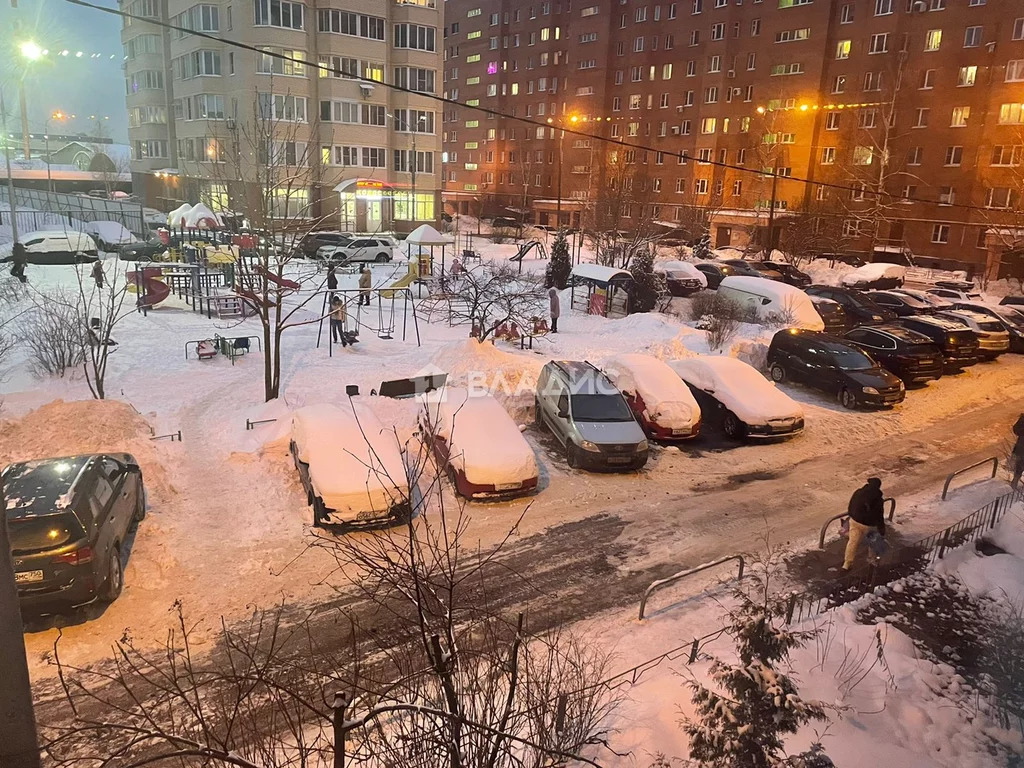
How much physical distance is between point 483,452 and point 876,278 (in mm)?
29982

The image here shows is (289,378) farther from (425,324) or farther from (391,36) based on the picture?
(391,36)

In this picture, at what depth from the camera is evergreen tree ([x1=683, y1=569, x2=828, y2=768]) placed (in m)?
5.33

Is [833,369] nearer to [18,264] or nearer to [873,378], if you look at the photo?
[873,378]

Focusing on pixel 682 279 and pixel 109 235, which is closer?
pixel 682 279

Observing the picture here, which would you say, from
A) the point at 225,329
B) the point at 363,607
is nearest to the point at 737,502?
the point at 363,607

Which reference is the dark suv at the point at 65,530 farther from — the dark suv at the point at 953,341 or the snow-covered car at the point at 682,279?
the snow-covered car at the point at 682,279

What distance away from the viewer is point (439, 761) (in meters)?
4.16

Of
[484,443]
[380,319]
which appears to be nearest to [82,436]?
[484,443]

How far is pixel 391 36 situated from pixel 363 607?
152 feet

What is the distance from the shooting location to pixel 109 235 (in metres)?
37.0

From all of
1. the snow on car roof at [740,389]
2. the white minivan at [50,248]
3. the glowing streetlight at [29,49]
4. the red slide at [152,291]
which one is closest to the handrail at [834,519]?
the snow on car roof at [740,389]

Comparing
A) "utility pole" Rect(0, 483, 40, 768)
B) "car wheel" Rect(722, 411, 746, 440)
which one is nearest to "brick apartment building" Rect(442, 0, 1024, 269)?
"car wheel" Rect(722, 411, 746, 440)

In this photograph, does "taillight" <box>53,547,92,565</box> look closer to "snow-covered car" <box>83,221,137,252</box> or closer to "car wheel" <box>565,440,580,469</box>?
"car wheel" <box>565,440,580,469</box>

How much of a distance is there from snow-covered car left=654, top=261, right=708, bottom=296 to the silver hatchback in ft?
55.8
